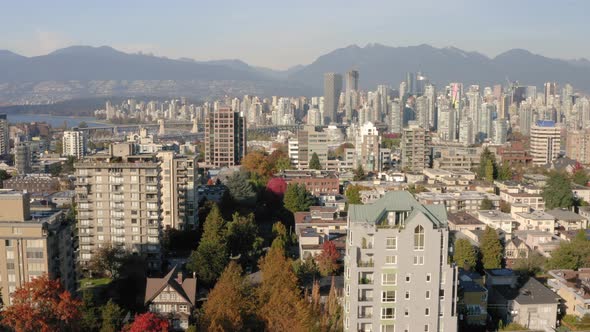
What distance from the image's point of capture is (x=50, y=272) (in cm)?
985

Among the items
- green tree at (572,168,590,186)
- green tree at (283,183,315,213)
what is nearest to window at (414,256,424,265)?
green tree at (283,183,315,213)

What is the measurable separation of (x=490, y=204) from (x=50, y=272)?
13913 mm

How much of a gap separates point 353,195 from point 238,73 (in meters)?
146

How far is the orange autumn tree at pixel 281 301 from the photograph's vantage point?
8.45 m

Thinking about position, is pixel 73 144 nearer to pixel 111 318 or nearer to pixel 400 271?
pixel 111 318

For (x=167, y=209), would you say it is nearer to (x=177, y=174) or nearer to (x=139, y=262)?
(x=177, y=174)

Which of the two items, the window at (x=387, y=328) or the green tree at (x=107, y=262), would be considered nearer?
the window at (x=387, y=328)

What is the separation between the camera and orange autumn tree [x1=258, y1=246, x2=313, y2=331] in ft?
27.7

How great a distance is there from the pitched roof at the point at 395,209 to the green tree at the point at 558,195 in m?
13.7

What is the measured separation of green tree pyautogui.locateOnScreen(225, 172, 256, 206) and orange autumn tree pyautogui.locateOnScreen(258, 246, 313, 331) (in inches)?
298

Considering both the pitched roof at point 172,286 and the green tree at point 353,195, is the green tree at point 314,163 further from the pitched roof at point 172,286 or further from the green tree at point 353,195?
the pitched roof at point 172,286

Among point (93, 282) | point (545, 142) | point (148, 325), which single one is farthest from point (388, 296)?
point (545, 142)

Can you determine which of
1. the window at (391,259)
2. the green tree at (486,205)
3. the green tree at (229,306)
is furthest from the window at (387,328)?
the green tree at (486,205)

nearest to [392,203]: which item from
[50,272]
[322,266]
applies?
[322,266]
